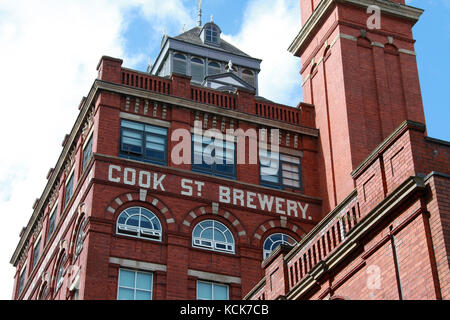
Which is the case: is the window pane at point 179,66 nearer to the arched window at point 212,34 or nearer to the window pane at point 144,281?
the arched window at point 212,34

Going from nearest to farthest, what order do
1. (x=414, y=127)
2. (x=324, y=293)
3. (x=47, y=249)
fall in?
(x=414, y=127)
(x=324, y=293)
(x=47, y=249)

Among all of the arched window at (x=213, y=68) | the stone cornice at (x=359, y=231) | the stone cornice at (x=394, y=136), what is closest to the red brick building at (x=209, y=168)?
the arched window at (x=213, y=68)

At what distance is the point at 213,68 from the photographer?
176 ft

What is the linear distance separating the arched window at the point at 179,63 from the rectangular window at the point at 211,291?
17.6 metres

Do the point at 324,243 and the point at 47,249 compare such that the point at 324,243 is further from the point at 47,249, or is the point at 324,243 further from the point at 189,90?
the point at 47,249

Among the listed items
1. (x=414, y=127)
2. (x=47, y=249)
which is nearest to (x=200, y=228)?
(x=47, y=249)

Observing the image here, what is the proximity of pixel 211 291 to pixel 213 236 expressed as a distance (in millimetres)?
2581

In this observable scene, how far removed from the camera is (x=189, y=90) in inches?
1682

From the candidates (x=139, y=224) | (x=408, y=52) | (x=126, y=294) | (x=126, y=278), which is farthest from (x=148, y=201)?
(x=408, y=52)

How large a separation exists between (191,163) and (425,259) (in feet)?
71.3

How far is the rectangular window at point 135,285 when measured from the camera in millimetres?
36562
